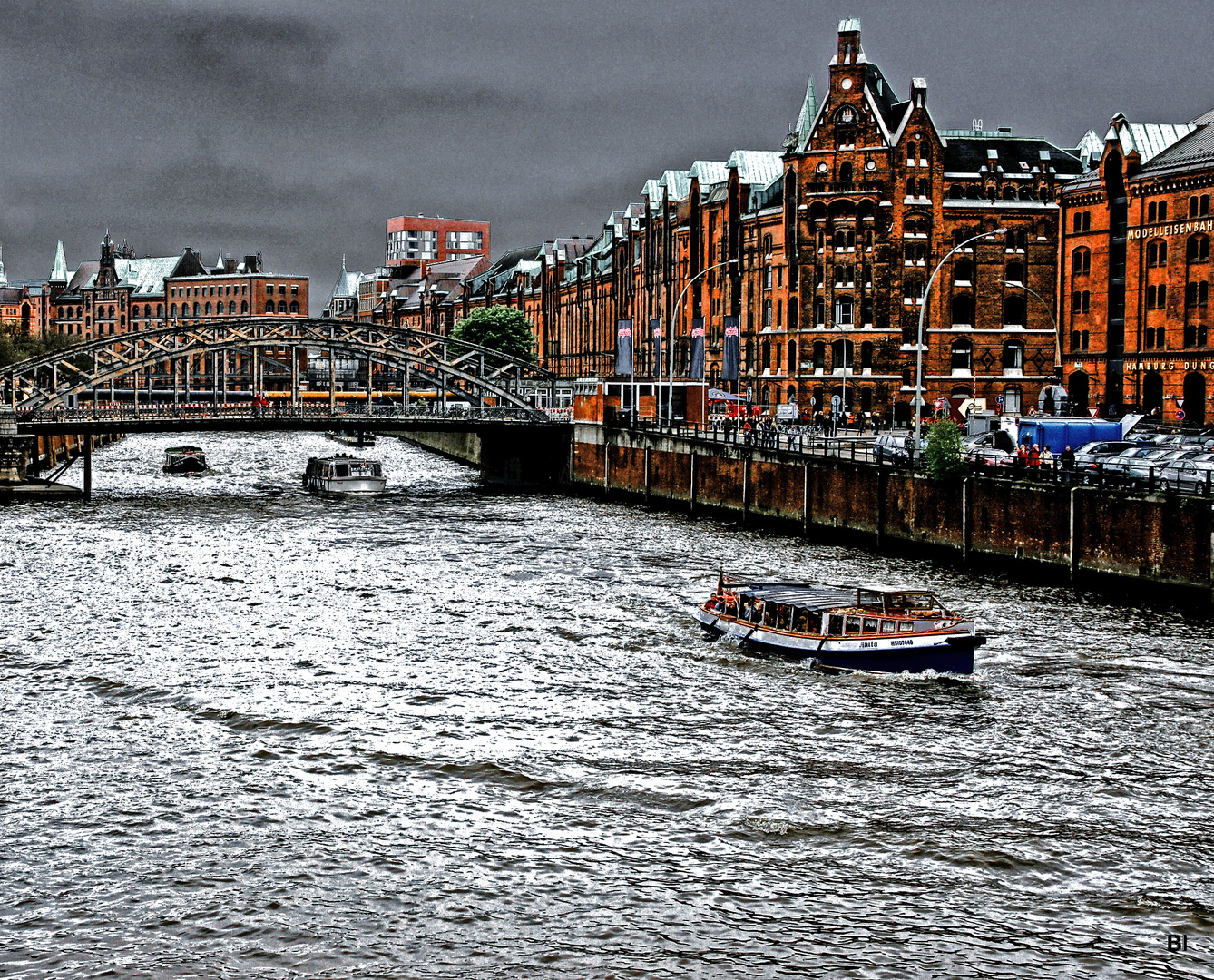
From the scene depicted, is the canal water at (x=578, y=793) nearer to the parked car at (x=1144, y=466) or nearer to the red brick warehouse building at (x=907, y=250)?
the parked car at (x=1144, y=466)

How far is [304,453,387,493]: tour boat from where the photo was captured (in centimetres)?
9388

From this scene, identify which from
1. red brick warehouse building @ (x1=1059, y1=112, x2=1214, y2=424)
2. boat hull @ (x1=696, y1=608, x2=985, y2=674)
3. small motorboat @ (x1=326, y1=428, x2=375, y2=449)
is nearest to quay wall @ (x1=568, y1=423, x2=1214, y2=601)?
boat hull @ (x1=696, y1=608, x2=985, y2=674)

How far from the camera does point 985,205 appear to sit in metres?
108

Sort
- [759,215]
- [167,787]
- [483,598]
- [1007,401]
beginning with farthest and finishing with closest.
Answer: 1. [759,215]
2. [1007,401]
3. [483,598]
4. [167,787]

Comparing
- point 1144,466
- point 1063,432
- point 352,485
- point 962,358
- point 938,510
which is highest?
point 962,358

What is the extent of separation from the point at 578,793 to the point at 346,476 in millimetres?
67533

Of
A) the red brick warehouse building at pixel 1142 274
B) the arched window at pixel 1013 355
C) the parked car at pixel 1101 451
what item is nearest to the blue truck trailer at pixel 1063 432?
the parked car at pixel 1101 451

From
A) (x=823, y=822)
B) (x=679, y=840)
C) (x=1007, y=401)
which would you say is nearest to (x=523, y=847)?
(x=679, y=840)

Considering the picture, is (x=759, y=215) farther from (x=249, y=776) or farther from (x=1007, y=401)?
(x=249, y=776)

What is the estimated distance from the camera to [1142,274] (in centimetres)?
9312

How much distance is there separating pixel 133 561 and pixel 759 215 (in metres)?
65.4

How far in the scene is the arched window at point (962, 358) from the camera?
359 ft

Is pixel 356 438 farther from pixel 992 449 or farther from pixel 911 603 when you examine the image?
pixel 911 603

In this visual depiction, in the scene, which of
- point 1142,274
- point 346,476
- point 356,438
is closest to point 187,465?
point 346,476
